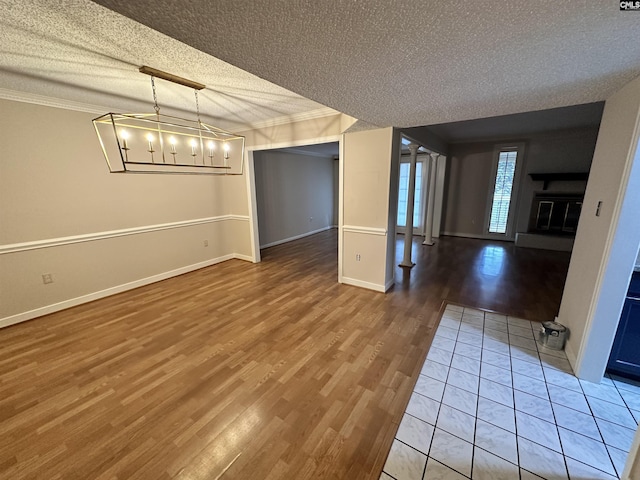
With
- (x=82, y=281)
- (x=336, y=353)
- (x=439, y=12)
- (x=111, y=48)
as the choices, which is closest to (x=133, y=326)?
(x=82, y=281)

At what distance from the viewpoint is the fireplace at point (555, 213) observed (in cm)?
556

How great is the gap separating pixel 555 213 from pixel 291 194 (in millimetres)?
6294

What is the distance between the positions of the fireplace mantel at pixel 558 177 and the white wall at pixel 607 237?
4503mm

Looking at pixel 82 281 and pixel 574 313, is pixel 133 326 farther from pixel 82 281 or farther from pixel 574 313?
pixel 574 313

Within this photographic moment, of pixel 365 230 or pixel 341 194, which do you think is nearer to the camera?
pixel 365 230

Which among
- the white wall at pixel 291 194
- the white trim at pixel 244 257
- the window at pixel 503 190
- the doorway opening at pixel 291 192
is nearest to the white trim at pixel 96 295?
the white trim at pixel 244 257

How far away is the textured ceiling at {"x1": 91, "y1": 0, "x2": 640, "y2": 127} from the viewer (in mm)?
964

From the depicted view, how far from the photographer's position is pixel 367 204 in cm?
351

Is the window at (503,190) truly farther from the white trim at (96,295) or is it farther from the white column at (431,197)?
the white trim at (96,295)

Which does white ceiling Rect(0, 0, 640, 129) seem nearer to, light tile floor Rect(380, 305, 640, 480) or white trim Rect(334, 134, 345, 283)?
white trim Rect(334, 134, 345, 283)

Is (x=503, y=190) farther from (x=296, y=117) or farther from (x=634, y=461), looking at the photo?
(x=634, y=461)

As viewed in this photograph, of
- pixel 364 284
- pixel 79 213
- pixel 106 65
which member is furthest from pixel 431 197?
pixel 79 213

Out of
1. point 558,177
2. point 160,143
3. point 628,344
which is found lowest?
point 628,344

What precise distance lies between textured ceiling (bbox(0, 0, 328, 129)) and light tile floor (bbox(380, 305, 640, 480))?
3.05 meters
